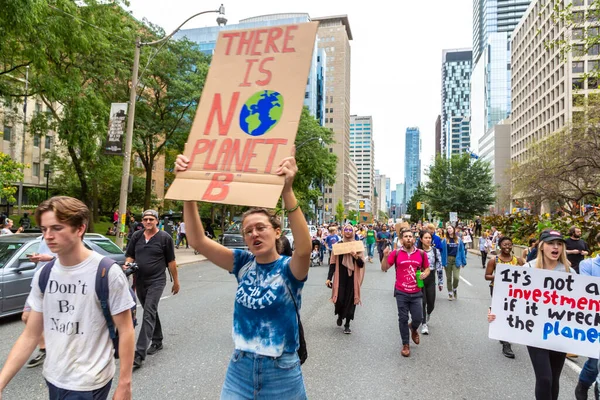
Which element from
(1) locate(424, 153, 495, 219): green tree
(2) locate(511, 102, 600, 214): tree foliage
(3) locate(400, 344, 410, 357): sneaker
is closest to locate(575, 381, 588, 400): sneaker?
(3) locate(400, 344, 410, 357): sneaker

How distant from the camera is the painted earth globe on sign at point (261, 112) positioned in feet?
8.27

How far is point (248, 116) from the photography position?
257cm

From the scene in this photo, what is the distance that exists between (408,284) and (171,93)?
2213cm

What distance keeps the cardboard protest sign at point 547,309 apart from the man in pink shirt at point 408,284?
1891 millimetres

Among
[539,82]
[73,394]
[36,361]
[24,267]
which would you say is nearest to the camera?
[73,394]

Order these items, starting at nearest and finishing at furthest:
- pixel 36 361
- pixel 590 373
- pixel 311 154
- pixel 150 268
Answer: pixel 590 373, pixel 36 361, pixel 150 268, pixel 311 154

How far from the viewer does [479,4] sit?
192625 millimetres

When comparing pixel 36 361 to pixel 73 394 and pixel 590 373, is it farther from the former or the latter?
pixel 590 373

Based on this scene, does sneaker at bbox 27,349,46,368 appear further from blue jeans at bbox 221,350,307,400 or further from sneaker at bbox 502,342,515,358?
sneaker at bbox 502,342,515,358

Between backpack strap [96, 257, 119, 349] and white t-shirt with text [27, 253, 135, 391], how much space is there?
21 mm

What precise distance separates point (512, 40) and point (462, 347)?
113 meters

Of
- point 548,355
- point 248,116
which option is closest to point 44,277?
point 248,116

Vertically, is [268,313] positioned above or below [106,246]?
above

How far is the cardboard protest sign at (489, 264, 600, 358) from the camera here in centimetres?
397
